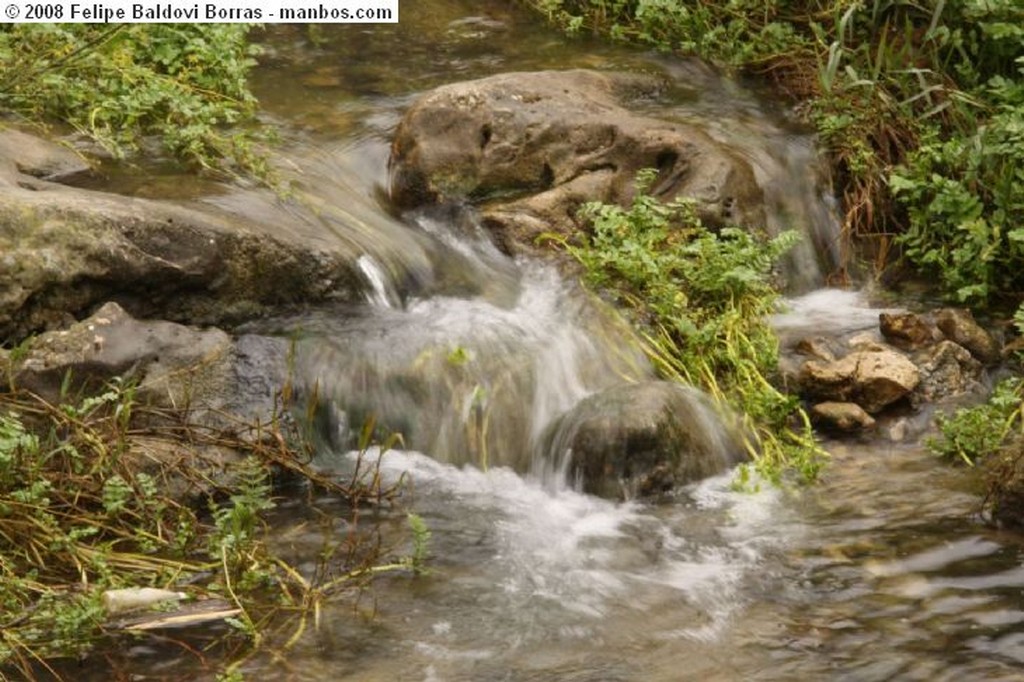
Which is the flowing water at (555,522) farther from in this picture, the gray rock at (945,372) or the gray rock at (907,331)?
the gray rock at (945,372)

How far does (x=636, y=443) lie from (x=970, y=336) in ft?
6.19

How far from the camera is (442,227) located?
7027 mm

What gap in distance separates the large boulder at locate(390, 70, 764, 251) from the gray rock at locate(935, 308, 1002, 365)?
1.15m

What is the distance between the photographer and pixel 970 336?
6.33 m

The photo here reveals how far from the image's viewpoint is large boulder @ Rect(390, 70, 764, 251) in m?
7.10

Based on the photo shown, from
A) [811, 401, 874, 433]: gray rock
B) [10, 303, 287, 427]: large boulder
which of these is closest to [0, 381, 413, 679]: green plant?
[10, 303, 287, 427]: large boulder

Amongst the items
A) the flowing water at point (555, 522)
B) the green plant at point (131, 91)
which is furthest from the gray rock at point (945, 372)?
the green plant at point (131, 91)

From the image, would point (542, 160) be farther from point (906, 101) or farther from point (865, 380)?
point (865, 380)

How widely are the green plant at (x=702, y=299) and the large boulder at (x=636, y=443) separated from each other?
254mm

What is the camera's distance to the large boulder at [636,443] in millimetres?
5281

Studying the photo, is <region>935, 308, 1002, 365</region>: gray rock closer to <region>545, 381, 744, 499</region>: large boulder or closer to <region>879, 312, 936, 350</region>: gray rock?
<region>879, 312, 936, 350</region>: gray rock

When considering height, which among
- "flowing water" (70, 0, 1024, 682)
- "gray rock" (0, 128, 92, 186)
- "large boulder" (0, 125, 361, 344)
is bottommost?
"flowing water" (70, 0, 1024, 682)

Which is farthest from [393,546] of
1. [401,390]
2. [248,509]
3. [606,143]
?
[606,143]

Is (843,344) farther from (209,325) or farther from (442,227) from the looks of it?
(209,325)
